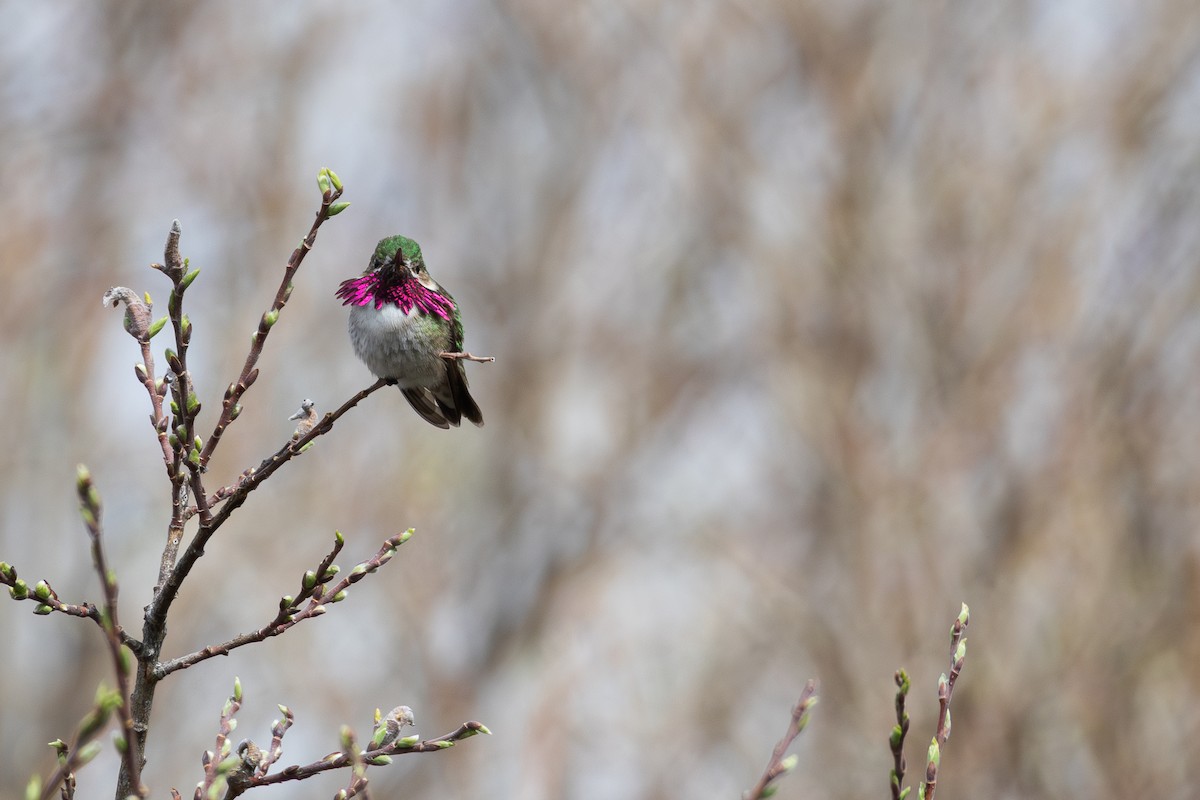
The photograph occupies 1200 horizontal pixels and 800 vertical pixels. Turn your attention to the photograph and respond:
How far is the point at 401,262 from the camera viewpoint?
3674 millimetres

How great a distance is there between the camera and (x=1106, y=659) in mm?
11094

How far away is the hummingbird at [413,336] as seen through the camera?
13.2 ft

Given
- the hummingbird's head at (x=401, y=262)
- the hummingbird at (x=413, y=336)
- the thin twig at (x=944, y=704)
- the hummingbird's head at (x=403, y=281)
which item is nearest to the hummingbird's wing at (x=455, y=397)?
the hummingbird at (x=413, y=336)

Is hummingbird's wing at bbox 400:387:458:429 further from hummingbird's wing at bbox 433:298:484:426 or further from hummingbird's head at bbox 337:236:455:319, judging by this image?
hummingbird's head at bbox 337:236:455:319

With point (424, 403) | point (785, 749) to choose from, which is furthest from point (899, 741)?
point (424, 403)

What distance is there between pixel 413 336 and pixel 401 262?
76 centimetres

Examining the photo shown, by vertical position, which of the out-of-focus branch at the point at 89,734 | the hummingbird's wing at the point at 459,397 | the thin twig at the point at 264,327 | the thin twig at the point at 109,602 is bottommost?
the out-of-focus branch at the point at 89,734

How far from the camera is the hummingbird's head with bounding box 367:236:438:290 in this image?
12.3 feet

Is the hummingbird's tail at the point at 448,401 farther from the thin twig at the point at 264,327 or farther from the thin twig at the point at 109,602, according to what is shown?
the thin twig at the point at 109,602

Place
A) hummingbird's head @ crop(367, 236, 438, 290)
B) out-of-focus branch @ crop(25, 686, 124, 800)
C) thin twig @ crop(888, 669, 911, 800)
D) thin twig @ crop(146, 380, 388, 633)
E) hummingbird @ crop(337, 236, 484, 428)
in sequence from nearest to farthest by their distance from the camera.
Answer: out-of-focus branch @ crop(25, 686, 124, 800) < thin twig @ crop(888, 669, 911, 800) < thin twig @ crop(146, 380, 388, 633) < hummingbird's head @ crop(367, 236, 438, 290) < hummingbird @ crop(337, 236, 484, 428)

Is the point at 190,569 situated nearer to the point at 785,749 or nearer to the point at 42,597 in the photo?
the point at 42,597

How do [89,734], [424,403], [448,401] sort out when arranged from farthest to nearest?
[448,401]
[424,403]
[89,734]

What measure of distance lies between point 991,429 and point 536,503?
17.2ft

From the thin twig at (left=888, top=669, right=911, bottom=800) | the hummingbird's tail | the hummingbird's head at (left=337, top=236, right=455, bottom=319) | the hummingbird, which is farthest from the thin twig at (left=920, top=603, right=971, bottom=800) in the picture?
the hummingbird's tail
